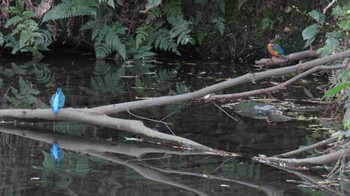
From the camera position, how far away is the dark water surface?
15.1 feet

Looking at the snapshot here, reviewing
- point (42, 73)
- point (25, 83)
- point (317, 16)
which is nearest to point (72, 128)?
point (317, 16)

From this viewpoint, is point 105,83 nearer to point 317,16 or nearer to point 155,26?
point 155,26

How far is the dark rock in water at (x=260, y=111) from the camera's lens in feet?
22.5

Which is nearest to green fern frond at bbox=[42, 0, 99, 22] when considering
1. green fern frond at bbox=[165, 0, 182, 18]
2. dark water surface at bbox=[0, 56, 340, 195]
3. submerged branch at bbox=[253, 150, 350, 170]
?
green fern frond at bbox=[165, 0, 182, 18]

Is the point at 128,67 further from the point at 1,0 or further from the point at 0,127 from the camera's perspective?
the point at 0,127

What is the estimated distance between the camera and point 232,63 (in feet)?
35.8

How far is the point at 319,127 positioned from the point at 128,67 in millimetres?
4540

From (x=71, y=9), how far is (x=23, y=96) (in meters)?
3.55

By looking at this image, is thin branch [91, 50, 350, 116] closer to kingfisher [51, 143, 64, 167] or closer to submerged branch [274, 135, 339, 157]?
kingfisher [51, 143, 64, 167]

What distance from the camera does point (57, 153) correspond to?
542 cm

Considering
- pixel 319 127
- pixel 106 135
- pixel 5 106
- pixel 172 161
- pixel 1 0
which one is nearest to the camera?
pixel 172 161

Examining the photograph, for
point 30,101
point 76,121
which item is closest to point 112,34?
point 30,101

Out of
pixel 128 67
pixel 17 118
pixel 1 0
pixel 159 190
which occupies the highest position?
pixel 1 0

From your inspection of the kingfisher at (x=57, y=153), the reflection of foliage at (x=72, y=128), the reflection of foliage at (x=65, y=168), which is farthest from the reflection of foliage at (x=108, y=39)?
the reflection of foliage at (x=65, y=168)
